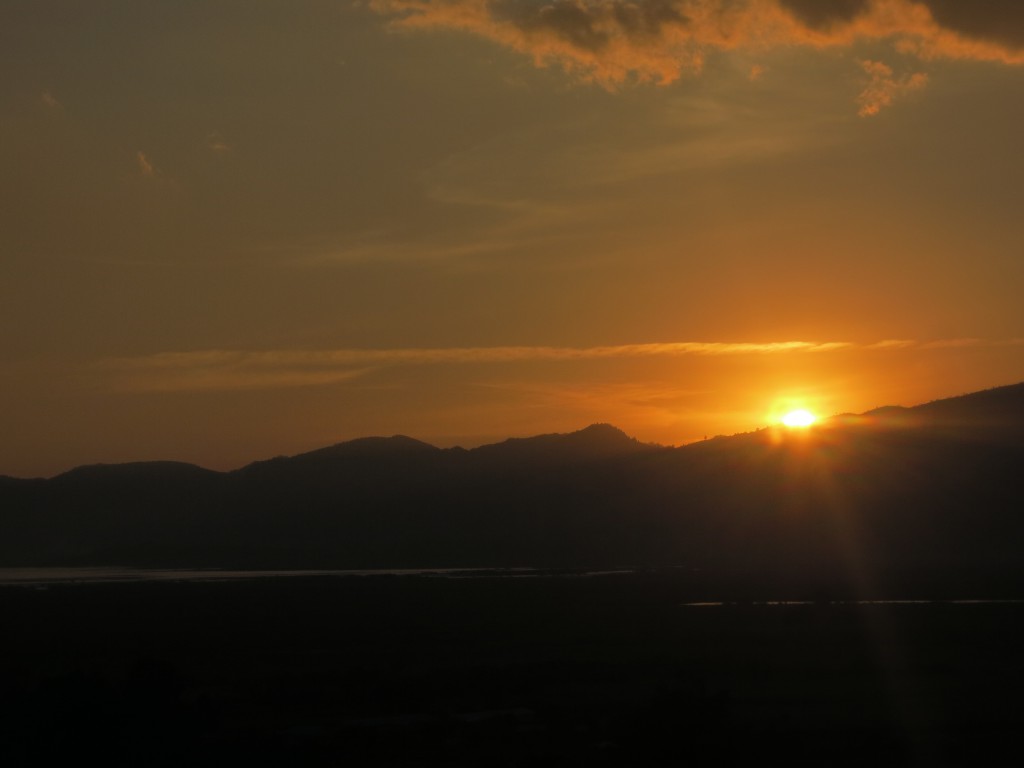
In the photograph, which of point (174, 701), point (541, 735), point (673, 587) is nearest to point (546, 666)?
point (541, 735)

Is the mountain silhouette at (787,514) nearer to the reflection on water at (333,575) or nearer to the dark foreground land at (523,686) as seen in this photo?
the reflection on water at (333,575)

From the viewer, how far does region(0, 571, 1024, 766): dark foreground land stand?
86.4ft

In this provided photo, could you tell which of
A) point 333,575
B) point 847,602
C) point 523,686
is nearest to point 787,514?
point 333,575

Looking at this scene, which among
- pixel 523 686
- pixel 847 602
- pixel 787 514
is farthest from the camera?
pixel 787 514

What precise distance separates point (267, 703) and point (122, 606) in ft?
153

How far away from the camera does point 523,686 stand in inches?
1433

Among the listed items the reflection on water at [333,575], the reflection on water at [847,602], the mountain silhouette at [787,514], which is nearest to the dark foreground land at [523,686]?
the reflection on water at [847,602]

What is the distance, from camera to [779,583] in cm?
8412

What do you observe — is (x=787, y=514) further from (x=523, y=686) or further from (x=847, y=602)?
(x=523, y=686)

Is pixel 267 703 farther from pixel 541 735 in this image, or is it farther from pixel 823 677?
pixel 823 677

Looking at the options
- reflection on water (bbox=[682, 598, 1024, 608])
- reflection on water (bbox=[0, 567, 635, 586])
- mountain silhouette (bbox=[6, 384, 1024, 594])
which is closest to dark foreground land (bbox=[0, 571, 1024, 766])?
reflection on water (bbox=[682, 598, 1024, 608])

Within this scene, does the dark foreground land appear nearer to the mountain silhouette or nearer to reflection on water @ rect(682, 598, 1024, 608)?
reflection on water @ rect(682, 598, 1024, 608)

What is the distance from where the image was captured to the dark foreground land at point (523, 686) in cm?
2634

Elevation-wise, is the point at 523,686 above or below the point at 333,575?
below
